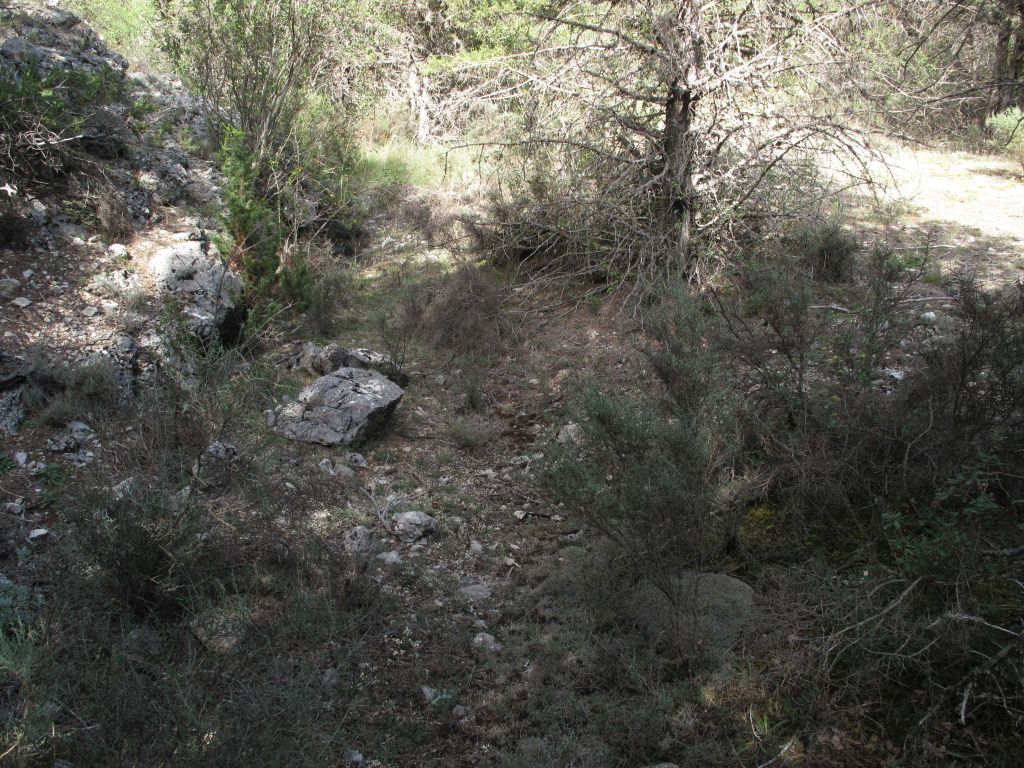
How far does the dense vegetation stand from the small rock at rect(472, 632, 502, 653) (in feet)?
0.39

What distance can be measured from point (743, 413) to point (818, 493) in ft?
2.04

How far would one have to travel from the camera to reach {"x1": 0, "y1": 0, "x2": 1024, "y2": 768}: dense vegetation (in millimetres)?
2549

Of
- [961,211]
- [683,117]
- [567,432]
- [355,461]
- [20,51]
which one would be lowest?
[355,461]

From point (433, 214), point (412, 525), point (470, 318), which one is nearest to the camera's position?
point (412, 525)

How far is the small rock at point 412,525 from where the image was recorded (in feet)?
13.7

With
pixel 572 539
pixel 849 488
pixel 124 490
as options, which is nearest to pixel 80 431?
pixel 124 490

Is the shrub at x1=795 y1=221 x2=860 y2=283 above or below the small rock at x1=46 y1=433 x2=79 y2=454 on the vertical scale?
above

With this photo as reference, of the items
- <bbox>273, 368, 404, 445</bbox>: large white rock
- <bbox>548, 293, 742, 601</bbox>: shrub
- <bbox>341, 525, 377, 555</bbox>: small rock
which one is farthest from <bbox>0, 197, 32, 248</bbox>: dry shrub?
<bbox>548, 293, 742, 601</bbox>: shrub

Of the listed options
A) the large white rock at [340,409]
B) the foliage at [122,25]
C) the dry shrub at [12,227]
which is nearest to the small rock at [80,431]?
the large white rock at [340,409]

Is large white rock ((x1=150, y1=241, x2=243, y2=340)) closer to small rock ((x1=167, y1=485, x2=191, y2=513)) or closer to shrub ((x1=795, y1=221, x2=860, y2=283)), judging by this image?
small rock ((x1=167, y1=485, x2=191, y2=513))

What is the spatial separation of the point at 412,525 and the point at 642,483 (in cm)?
157

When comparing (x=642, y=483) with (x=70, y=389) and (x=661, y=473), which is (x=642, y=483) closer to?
(x=661, y=473)

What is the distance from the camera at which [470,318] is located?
22.0 feet

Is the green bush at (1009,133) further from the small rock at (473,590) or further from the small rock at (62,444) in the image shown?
the small rock at (62,444)
